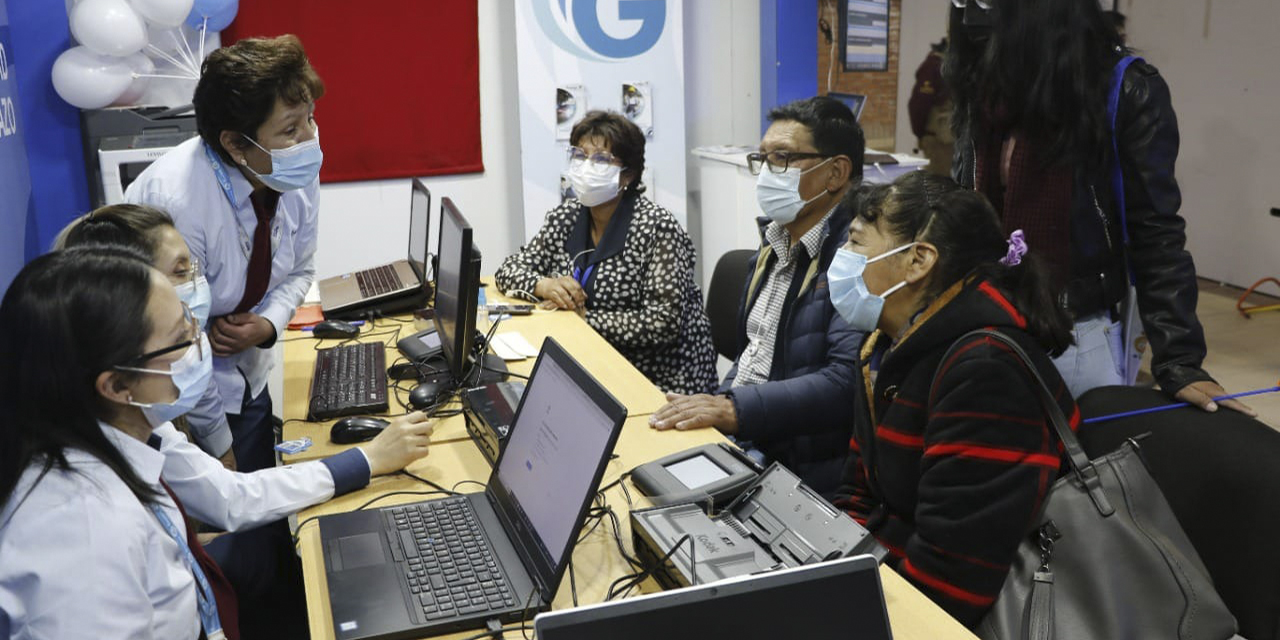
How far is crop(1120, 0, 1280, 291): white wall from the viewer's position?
5.62 metres

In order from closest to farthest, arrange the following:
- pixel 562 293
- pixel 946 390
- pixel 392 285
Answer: pixel 946 390 → pixel 562 293 → pixel 392 285

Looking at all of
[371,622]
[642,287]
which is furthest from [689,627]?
[642,287]

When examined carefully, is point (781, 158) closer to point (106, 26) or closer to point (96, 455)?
point (96, 455)

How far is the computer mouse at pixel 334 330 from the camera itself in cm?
312

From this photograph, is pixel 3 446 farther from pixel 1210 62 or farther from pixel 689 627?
pixel 1210 62

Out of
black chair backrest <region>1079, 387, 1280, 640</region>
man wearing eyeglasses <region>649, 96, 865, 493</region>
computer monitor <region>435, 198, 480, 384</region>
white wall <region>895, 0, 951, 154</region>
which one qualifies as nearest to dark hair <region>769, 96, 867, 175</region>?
man wearing eyeglasses <region>649, 96, 865, 493</region>

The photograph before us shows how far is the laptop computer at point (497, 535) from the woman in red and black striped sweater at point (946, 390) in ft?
1.99

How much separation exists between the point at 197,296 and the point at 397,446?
0.56 m

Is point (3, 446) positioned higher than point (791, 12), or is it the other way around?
point (791, 12)

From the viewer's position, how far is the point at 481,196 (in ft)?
17.3

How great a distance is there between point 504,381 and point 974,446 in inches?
51.5

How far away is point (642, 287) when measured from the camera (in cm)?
320

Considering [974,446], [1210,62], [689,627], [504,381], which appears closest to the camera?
[689,627]

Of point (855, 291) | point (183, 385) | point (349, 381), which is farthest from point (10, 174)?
point (855, 291)
